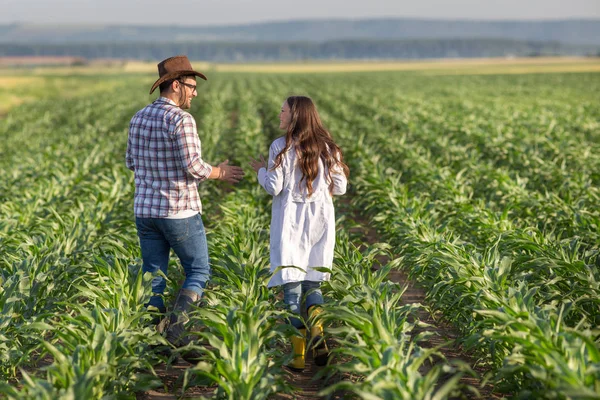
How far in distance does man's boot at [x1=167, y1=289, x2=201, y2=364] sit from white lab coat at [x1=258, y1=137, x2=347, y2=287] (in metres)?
0.58

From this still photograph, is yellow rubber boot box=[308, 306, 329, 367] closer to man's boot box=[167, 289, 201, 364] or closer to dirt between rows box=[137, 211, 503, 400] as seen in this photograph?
dirt between rows box=[137, 211, 503, 400]

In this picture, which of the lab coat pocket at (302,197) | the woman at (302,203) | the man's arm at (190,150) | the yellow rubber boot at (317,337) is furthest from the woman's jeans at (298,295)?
the man's arm at (190,150)

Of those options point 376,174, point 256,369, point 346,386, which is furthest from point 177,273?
point 376,174

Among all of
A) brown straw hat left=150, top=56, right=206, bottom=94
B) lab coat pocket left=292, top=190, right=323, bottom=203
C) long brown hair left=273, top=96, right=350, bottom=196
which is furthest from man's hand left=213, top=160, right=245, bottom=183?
brown straw hat left=150, top=56, right=206, bottom=94

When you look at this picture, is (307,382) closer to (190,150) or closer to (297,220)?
(297,220)

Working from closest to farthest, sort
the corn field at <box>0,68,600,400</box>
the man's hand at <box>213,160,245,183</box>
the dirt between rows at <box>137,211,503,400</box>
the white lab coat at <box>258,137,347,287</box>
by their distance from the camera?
1. the corn field at <box>0,68,600,400</box>
2. the dirt between rows at <box>137,211,503,400</box>
3. the man's hand at <box>213,160,245,183</box>
4. the white lab coat at <box>258,137,347,287</box>

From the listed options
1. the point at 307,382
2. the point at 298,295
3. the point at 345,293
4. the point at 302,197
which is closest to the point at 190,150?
the point at 302,197

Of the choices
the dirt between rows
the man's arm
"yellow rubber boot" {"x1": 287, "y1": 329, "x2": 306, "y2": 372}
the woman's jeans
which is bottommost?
the dirt between rows

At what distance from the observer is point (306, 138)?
480 cm

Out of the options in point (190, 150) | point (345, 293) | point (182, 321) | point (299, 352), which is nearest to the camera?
point (190, 150)

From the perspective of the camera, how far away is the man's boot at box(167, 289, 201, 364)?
4783 millimetres

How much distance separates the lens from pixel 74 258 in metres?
6.34

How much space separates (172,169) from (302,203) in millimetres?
952

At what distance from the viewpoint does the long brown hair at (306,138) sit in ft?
15.6
